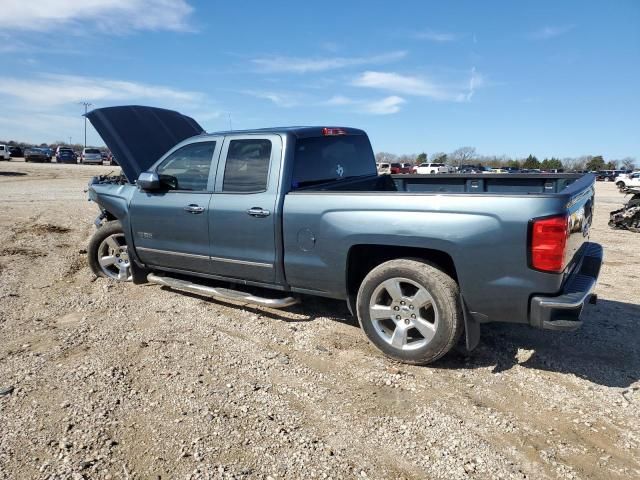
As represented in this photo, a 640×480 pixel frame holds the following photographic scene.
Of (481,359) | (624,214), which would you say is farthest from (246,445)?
(624,214)

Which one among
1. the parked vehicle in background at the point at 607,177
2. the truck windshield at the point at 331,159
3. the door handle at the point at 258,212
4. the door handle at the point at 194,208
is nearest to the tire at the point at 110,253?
the door handle at the point at 194,208

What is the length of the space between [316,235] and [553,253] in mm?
1818

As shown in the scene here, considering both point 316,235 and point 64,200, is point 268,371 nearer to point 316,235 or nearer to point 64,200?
point 316,235

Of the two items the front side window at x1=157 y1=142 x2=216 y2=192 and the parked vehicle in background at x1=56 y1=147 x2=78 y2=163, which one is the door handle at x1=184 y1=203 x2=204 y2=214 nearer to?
the front side window at x1=157 y1=142 x2=216 y2=192

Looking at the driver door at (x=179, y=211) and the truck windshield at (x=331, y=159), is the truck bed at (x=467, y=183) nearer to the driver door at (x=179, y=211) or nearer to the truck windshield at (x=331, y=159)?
the truck windshield at (x=331, y=159)

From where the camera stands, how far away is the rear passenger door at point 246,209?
4309 millimetres

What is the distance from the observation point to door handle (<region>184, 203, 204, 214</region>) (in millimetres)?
4738

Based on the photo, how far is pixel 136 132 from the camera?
20.9 feet

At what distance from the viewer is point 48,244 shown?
7.93 m

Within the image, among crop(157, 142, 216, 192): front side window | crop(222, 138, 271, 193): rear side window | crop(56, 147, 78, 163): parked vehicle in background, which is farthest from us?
crop(56, 147, 78, 163): parked vehicle in background

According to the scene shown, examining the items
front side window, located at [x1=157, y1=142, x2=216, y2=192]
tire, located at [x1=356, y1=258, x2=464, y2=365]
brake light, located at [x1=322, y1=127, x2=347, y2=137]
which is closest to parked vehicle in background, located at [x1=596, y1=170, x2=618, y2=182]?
brake light, located at [x1=322, y1=127, x2=347, y2=137]

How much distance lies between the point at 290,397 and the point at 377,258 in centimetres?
143

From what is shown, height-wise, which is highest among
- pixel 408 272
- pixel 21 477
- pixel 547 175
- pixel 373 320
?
pixel 547 175

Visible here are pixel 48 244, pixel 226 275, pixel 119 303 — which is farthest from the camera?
pixel 48 244
